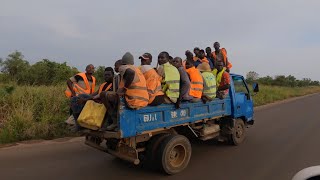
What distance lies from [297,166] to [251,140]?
2.67 m

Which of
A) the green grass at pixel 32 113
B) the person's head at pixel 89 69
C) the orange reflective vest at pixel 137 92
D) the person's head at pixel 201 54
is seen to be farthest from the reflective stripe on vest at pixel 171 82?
the green grass at pixel 32 113

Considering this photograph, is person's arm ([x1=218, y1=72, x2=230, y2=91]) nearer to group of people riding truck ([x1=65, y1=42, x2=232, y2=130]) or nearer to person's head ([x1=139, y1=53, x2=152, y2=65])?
group of people riding truck ([x1=65, y1=42, x2=232, y2=130])

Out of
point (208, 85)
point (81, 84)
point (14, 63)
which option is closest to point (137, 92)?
point (208, 85)

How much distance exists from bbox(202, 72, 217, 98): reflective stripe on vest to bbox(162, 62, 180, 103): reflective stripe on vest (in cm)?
100

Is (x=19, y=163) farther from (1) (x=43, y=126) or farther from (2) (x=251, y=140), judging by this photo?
(2) (x=251, y=140)

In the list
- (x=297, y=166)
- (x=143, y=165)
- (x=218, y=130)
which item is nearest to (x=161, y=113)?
(x=143, y=165)

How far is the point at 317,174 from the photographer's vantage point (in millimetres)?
2707

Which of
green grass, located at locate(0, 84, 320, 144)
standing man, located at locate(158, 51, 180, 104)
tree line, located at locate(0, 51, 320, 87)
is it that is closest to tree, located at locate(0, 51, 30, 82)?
tree line, located at locate(0, 51, 320, 87)

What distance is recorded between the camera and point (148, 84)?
19.6 feet

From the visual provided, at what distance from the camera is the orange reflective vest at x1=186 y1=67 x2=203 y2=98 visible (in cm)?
680

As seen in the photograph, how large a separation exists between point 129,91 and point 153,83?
2.25ft

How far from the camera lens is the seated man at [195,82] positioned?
6.79 m

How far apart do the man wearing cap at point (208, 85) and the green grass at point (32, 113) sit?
430cm

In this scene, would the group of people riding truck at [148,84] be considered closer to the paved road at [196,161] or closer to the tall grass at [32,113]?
the paved road at [196,161]
